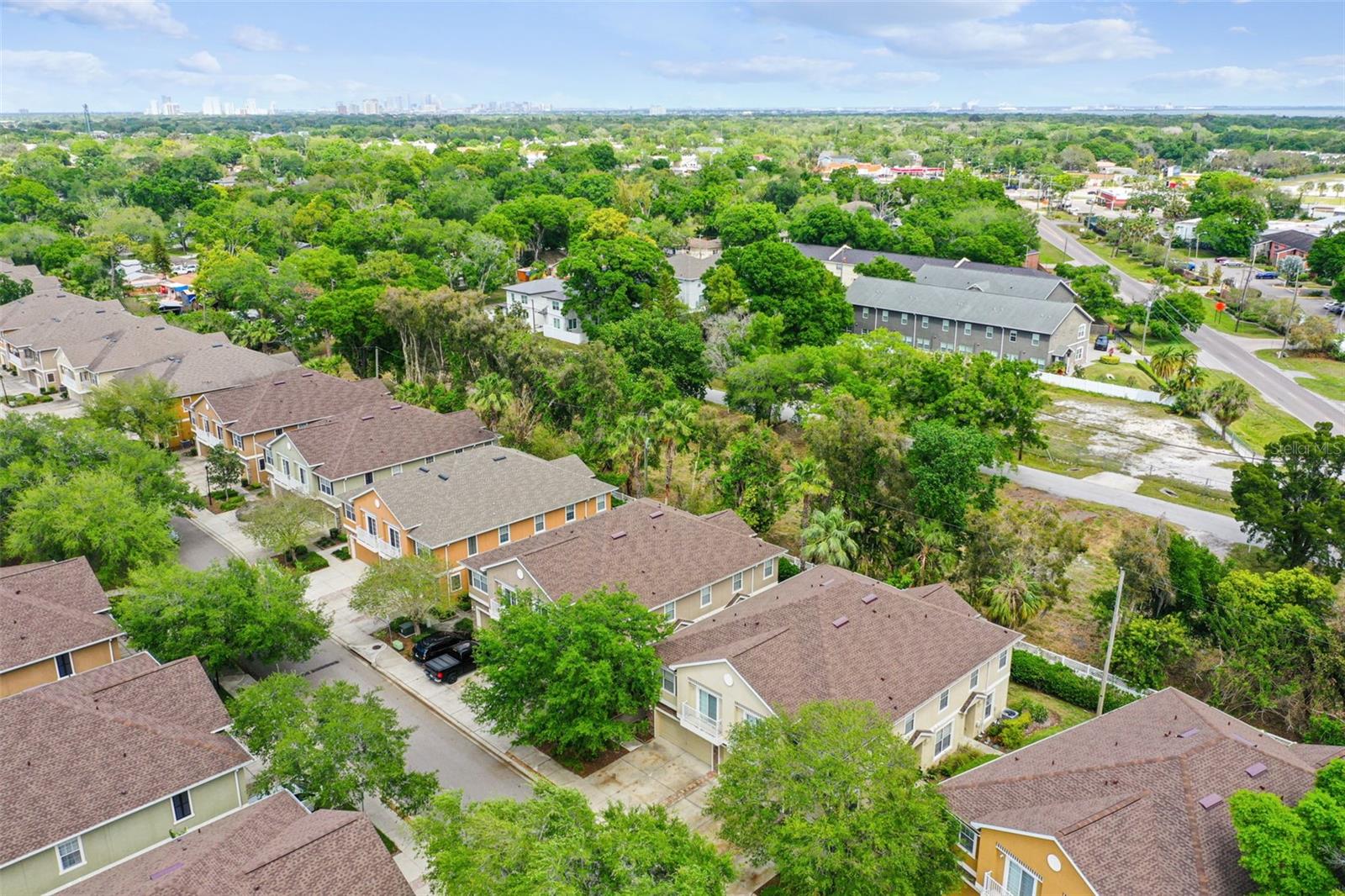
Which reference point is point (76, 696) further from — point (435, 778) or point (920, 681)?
point (920, 681)

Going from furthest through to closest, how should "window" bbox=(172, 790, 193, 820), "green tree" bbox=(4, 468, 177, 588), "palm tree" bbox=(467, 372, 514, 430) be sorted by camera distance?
"palm tree" bbox=(467, 372, 514, 430) → "green tree" bbox=(4, 468, 177, 588) → "window" bbox=(172, 790, 193, 820)

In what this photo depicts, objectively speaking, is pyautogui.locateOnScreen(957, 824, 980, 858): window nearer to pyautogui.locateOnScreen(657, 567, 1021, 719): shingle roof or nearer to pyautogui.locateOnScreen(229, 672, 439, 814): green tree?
pyautogui.locateOnScreen(657, 567, 1021, 719): shingle roof

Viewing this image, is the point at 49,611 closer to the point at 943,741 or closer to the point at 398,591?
the point at 398,591

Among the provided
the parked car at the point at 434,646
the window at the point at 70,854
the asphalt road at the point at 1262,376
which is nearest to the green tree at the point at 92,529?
the parked car at the point at 434,646

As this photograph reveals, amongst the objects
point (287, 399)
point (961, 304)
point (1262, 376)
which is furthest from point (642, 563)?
point (1262, 376)

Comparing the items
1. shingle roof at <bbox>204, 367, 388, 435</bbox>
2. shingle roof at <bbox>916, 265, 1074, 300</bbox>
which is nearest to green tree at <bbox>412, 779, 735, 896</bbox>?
shingle roof at <bbox>204, 367, 388, 435</bbox>

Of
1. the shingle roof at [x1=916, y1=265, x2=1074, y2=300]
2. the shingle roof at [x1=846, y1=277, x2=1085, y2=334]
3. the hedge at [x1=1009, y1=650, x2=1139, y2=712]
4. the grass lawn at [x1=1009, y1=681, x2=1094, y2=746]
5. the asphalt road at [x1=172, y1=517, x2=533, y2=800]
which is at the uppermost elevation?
the shingle roof at [x1=916, y1=265, x2=1074, y2=300]
